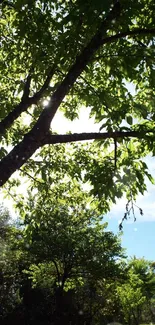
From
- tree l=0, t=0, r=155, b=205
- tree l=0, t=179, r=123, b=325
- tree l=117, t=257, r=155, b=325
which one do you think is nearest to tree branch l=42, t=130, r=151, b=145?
tree l=0, t=0, r=155, b=205

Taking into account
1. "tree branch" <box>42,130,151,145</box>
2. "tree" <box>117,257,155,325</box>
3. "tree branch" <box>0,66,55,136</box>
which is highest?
"tree" <box>117,257,155,325</box>

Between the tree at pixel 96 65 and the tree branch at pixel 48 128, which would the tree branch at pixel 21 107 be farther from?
the tree branch at pixel 48 128

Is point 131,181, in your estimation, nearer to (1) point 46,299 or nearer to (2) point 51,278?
(2) point 51,278

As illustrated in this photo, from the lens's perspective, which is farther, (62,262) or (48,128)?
(62,262)

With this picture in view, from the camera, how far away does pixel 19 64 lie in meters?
6.84

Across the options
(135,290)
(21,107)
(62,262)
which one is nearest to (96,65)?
(21,107)

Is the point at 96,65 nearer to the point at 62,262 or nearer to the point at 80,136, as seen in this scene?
the point at 80,136

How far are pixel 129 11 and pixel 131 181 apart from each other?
8.47ft

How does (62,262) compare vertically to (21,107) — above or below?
above

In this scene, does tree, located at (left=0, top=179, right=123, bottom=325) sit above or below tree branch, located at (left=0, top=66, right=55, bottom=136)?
above

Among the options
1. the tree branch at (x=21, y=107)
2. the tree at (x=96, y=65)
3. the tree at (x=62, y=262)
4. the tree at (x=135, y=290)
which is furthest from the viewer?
the tree at (x=135, y=290)

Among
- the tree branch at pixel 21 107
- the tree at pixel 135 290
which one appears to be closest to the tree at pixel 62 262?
the tree at pixel 135 290

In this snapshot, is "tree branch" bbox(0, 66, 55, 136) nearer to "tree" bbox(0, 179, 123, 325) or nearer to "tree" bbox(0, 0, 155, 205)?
"tree" bbox(0, 0, 155, 205)

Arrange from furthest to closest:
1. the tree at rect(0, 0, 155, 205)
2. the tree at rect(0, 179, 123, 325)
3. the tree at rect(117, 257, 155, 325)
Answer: the tree at rect(117, 257, 155, 325) < the tree at rect(0, 179, 123, 325) < the tree at rect(0, 0, 155, 205)
